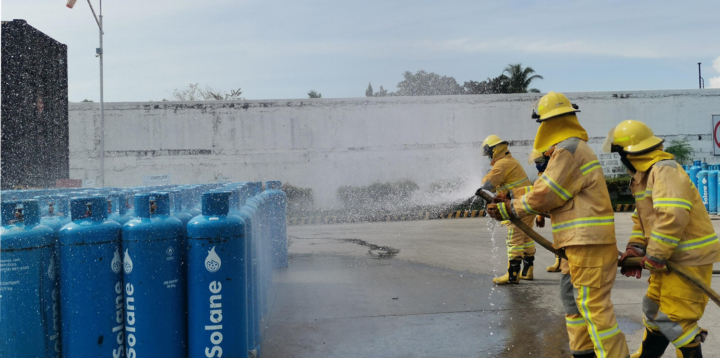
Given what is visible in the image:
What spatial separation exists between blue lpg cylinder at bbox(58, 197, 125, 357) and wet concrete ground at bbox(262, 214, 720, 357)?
1.62m

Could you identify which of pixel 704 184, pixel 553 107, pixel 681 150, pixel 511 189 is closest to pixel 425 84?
pixel 681 150

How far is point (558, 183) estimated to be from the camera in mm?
3383

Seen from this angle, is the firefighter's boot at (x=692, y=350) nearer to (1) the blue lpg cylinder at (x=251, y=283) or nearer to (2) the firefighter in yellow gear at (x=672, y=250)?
(2) the firefighter in yellow gear at (x=672, y=250)

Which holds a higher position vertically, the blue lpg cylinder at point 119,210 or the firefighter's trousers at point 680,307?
the blue lpg cylinder at point 119,210

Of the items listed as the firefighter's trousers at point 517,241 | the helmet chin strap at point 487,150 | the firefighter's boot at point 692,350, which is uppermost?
the helmet chin strap at point 487,150

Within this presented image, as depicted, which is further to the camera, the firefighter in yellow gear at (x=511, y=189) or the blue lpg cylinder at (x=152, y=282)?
the firefighter in yellow gear at (x=511, y=189)

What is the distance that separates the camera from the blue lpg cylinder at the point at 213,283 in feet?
9.12

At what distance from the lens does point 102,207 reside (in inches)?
105

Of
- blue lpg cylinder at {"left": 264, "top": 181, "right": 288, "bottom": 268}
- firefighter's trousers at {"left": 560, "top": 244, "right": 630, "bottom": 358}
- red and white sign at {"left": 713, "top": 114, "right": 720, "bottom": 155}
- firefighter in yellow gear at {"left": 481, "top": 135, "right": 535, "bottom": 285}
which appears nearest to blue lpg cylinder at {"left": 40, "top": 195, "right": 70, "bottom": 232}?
firefighter's trousers at {"left": 560, "top": 244, "right": 630, "bottom": 358}

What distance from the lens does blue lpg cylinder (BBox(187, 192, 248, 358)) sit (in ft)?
9.12

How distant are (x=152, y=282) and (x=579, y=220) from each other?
2642mm

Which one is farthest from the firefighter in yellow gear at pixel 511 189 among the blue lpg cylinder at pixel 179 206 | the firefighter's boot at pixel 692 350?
the blue lpg cylinder at pixel 179 206

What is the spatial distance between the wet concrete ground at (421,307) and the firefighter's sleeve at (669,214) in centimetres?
123

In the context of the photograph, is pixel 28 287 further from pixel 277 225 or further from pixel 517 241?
pixel 517 241
